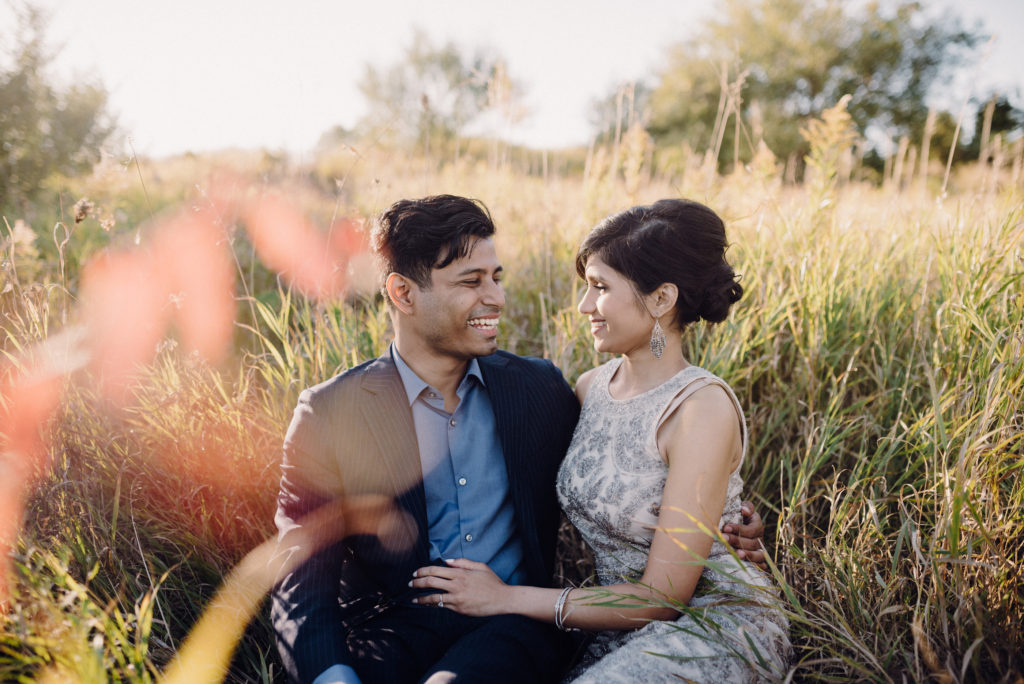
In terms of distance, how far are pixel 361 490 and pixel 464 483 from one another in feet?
1.29

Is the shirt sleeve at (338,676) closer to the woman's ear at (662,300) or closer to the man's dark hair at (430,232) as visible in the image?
the man's dark hair at (430,232)

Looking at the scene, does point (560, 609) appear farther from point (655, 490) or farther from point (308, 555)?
point (308, 555)

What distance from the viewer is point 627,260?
2.15 metres

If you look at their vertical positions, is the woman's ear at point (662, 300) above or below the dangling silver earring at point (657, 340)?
above

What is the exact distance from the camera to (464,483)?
226 centimetres

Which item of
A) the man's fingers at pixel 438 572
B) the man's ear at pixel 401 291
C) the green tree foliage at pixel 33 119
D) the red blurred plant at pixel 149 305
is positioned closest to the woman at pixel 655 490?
the man's fingers at pixel 438 572

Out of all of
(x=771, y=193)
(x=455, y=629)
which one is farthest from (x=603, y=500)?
(x=771, y=193)

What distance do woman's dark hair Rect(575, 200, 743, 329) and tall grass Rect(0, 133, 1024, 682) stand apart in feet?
2.14

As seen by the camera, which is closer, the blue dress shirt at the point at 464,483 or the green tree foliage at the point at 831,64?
the blue dress shirt at the point at 464,483

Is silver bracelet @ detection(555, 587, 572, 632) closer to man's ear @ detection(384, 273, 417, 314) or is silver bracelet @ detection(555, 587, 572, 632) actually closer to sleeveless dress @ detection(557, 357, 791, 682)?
sleeveless dress @ detection(557, 357, 791, 682)

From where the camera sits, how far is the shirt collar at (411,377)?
2.32 metres

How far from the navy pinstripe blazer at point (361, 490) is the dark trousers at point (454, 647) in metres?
0.10

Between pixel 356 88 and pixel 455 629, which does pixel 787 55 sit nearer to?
pixel 356 88

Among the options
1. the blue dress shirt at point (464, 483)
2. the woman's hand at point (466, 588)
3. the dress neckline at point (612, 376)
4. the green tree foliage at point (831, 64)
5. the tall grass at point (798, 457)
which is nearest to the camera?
the tall grass at point (798, 457)
